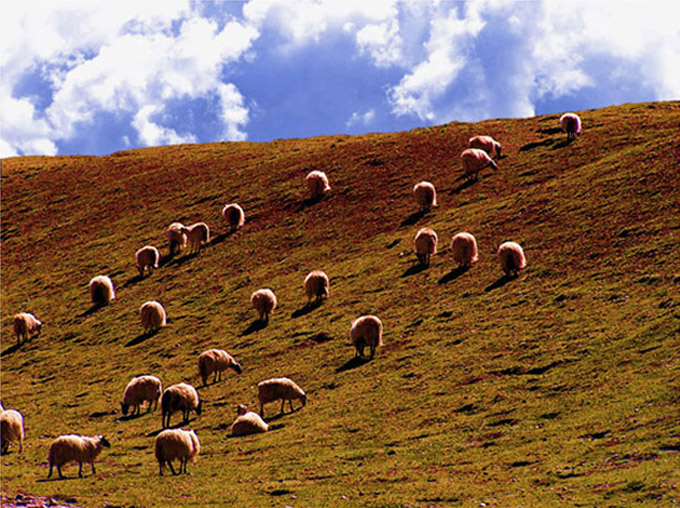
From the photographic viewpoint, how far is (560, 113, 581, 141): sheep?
54409 millimetres

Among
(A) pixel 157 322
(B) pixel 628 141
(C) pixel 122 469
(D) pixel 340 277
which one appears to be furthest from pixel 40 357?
(B) pixel 628 141

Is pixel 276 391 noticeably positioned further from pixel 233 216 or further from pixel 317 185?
pixel 317 185

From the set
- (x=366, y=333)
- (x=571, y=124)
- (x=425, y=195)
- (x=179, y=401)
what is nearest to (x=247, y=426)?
(x=179, y=401)

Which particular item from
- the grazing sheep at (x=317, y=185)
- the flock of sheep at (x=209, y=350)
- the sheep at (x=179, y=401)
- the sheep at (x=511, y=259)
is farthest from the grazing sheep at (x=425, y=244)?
the grazing sheep at (x=317, y=185)

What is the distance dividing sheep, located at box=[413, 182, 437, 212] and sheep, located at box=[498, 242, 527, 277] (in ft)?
45.8

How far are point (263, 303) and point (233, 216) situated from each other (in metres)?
17.6

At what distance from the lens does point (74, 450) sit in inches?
810

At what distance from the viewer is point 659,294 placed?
1069 inches

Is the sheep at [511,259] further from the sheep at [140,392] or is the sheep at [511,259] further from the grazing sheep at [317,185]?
the grazing sheep at [317,185]

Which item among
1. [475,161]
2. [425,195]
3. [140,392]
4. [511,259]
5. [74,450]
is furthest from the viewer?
[475,161]

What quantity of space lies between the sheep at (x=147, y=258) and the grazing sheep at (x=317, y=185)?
13420mm

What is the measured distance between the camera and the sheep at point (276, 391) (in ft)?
84.0

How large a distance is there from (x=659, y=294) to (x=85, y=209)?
53.7 meters

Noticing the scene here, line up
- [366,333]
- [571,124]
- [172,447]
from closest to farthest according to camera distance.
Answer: [172,447] → [366,333] → [571,124]
